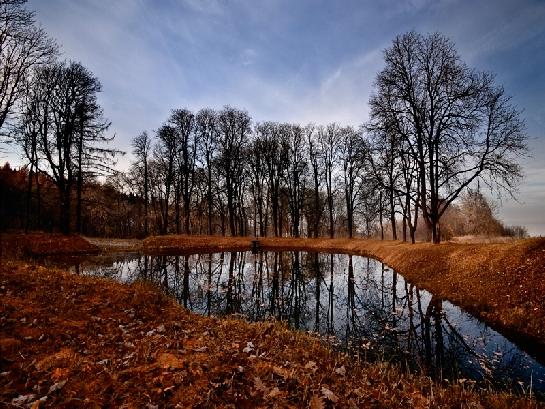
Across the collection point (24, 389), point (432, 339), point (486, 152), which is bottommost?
point (432, 339)

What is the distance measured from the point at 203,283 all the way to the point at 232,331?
1023cm

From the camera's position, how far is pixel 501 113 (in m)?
19.7

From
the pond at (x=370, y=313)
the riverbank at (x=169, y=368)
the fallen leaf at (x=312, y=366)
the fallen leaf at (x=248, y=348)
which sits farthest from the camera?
the pond at (x=370, y=313)

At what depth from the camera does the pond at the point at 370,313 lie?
7590 mm

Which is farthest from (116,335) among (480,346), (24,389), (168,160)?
(168,160)

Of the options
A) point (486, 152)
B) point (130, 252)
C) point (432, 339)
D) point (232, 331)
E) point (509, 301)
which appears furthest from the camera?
point (130, 252)

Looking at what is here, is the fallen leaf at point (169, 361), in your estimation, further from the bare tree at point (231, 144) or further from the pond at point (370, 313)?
the bare tree at point (231, 144)

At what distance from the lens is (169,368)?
4.82 meters

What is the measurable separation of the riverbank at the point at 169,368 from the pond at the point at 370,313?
172 cm

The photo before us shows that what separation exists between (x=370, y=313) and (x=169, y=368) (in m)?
9.65

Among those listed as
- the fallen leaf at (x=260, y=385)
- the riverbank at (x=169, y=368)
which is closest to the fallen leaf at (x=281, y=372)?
the riverbank at (x=169, y=368)

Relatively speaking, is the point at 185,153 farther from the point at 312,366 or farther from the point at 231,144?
the point at 312,366

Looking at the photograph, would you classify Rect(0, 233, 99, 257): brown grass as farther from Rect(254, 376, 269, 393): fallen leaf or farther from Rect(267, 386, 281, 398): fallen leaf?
Rect(267, 386, 281, 398): fallen leaf

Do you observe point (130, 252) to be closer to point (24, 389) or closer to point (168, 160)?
point (168, 160)
